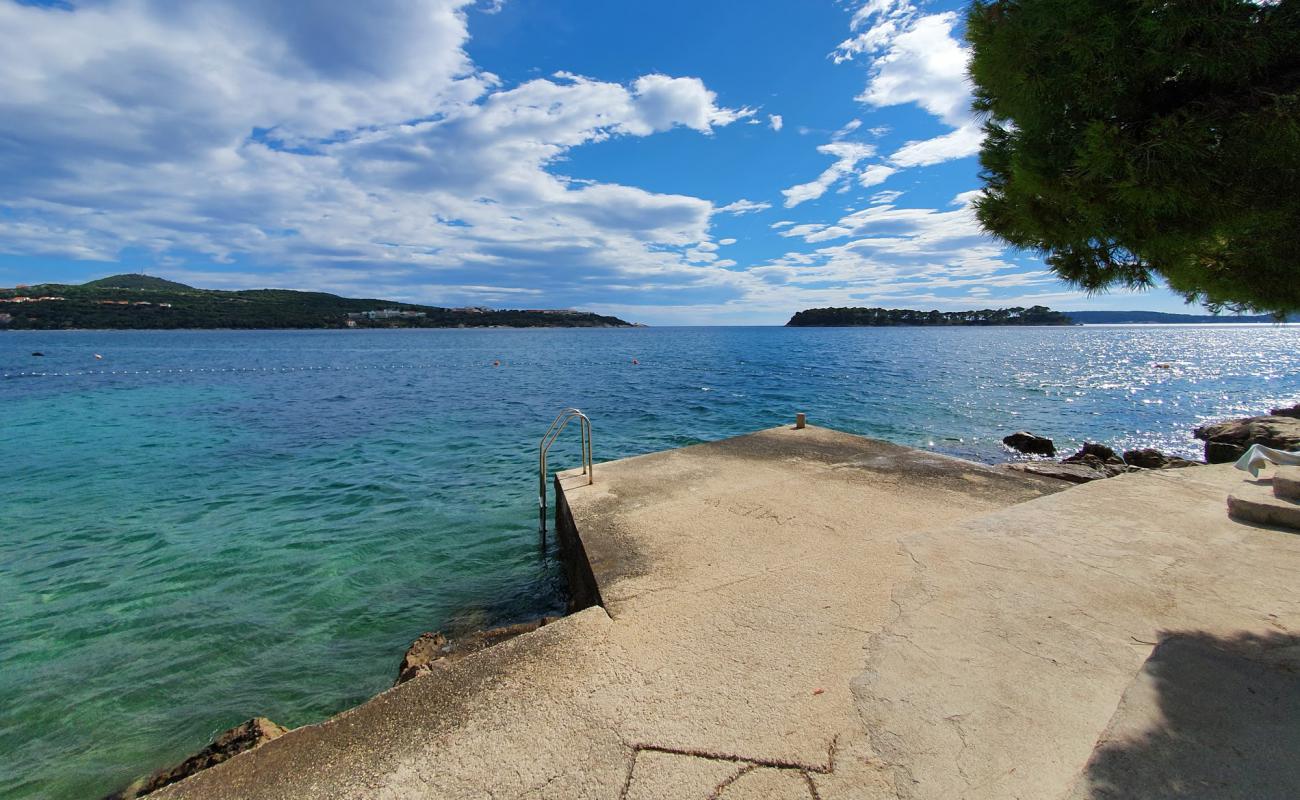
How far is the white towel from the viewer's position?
20.3ft

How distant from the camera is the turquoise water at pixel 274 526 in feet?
18.0

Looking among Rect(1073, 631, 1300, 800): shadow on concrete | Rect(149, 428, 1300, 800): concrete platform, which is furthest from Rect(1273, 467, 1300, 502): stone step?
Rect(1073, 631, 1300, 800): shadow on concrete

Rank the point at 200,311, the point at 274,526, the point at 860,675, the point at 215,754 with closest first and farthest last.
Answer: the point at 860,675 → the point at 215,754 → the point at 274,526 → the point at 200,311

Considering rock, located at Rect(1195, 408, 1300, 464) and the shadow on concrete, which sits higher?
the shadow on concrete

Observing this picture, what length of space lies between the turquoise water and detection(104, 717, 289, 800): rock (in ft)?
1.59

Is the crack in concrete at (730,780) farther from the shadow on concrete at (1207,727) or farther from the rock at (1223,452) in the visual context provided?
the rock at (1223,452)

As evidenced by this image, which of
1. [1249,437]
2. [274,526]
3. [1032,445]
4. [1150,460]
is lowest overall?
[1032,445]

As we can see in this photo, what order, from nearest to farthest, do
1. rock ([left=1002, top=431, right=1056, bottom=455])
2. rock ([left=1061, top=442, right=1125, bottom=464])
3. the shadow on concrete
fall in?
the shadow on concrete → rock ([left=1061, top=442, right=1125, bottom=464]) → rock ([left=1002, top=431, right=1056, bottom=455])

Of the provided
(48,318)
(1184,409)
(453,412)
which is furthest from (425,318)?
(1184,409)

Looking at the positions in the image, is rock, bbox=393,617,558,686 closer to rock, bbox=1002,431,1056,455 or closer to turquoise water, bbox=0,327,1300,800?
turquoise water, bbox=0,327,1300,800

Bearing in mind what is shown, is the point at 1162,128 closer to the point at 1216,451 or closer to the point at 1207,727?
the point at 1207,727

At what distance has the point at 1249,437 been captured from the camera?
12.6 metres

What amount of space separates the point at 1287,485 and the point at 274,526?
13923 mm

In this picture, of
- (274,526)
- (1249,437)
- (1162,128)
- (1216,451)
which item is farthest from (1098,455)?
(274,526)
